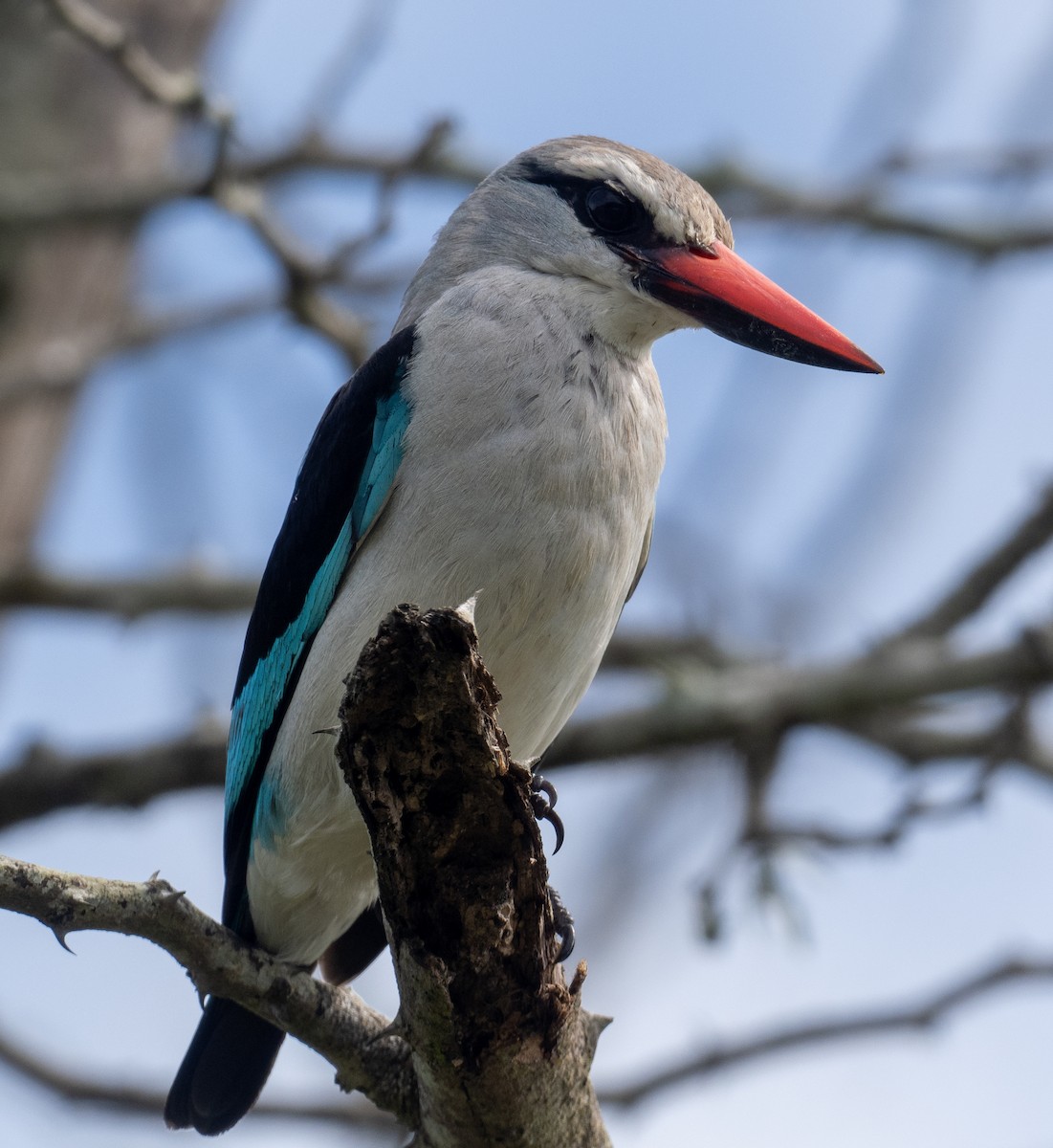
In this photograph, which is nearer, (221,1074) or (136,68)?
(221,1074)

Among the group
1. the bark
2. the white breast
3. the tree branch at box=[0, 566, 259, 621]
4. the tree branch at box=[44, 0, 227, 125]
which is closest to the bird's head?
the white breast

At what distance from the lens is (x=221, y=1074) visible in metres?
4.34

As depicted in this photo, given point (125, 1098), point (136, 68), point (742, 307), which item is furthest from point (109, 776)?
point (742, 307)

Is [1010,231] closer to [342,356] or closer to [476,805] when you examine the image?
[342,356]

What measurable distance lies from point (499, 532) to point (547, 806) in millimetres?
687

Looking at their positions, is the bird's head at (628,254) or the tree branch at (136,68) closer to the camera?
the bird's head at (628,254)

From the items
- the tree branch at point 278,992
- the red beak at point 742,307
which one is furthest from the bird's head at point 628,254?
the tree branch at point 278,992

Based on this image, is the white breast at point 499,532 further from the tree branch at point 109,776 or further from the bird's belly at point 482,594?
the tree branch at point 109,776

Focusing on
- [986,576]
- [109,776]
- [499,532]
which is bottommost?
[499,532]

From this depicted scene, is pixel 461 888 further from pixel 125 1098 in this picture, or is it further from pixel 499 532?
pixel 125 1098

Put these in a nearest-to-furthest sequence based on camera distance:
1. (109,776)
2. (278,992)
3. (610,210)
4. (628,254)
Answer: (278,992), (628,254), (610,210), (109,776)

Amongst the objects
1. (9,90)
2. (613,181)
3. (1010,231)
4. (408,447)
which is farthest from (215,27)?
(408,447)

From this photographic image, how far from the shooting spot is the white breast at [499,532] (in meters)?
3.88

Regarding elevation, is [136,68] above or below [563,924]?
above
